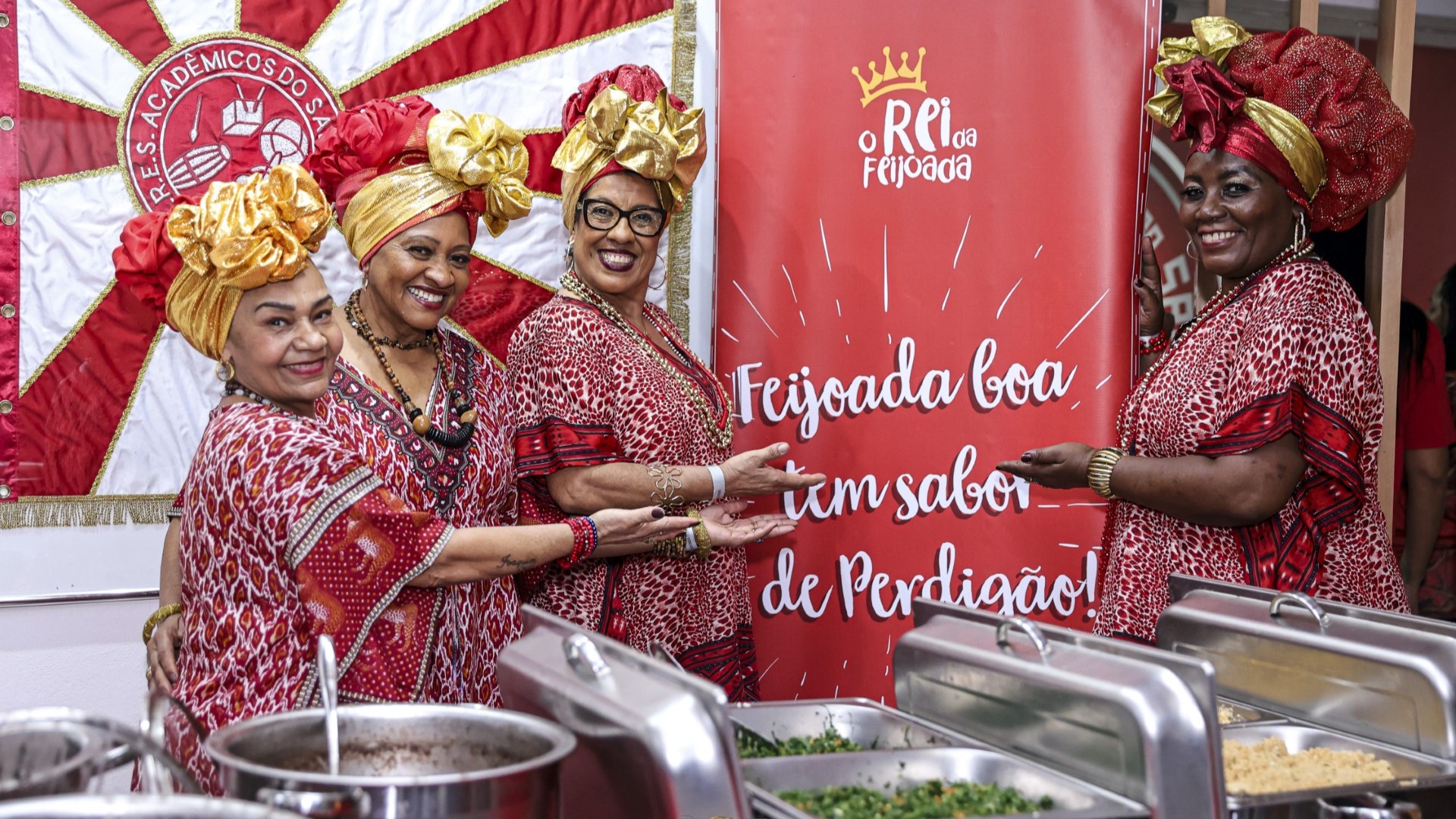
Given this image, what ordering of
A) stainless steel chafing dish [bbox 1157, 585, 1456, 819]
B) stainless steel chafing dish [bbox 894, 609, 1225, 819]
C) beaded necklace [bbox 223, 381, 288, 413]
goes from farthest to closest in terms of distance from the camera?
1. beaded necklace [bbox 223, 381, 288, 413]
2. stainless steel chafing dish [bbox 1157, 585, 1456, 819]
3. stainless steel chafing dish [bbox 894, 609, 1225, 819]

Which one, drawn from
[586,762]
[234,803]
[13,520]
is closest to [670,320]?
[13,520]

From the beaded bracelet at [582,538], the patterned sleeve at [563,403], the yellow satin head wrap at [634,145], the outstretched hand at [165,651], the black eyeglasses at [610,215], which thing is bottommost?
the outstretched hand at [165,651]

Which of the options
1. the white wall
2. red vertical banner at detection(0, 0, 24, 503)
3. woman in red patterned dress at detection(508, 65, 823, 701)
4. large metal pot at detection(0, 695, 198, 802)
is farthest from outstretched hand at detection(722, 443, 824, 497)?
large metal pot at detection(0, 695, 198, 802)

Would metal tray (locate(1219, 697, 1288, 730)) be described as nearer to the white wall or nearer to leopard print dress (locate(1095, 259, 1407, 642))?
leopard print dress (locate(1095, 259, 1407, 642))

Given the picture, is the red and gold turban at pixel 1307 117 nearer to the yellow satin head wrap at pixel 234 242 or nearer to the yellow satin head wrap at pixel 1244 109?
the yellow satin head wrap at pixel 1244 109

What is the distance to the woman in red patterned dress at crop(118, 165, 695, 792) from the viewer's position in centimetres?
188

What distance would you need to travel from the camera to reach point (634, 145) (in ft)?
9.11

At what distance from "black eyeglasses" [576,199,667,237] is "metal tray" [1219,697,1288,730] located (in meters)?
1.51

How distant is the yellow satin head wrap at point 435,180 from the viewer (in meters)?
2.40

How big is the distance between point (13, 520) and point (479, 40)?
1.52 m

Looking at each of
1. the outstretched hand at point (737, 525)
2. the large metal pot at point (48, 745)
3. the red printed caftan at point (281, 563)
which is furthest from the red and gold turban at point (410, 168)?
the large metal pot at point (48, 745)

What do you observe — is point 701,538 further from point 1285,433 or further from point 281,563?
point 1285,433

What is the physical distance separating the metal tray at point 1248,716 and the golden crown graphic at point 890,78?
167 centimetres

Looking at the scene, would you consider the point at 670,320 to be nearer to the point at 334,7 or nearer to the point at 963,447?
the point at 963,447
